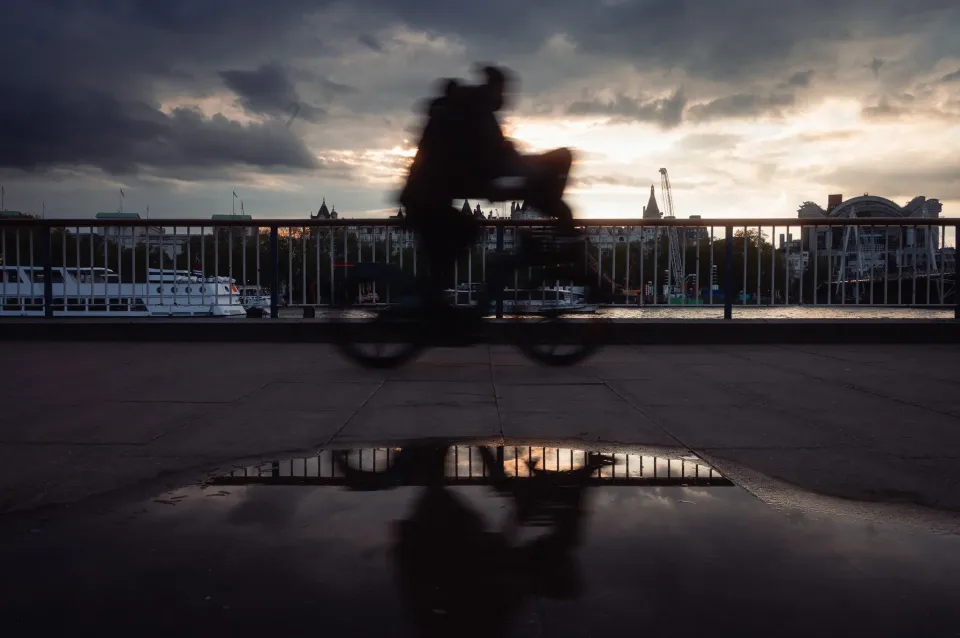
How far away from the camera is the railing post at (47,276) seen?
10.4 metres

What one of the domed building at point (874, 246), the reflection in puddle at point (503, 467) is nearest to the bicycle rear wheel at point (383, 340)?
the reflection in puddle at point (503, 467)

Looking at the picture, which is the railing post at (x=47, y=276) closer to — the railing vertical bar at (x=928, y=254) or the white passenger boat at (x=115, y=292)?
the white passenger boat at (x=115, y=292)

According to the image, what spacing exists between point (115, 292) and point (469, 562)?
9653 mm

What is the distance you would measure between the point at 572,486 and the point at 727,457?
3.08 feet

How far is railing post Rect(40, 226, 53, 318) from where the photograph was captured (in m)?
10.4

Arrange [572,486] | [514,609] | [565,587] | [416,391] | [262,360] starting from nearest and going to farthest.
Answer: [514,609] → [565,587] → [572,486] → [416,391] → [262,360]

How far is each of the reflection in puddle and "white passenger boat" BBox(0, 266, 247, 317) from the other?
24.0 feet

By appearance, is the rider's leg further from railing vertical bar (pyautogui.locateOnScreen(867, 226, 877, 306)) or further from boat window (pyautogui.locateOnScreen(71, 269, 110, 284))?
boat window (pyautogui.locateOnScreen(71, 269, 110, 284))

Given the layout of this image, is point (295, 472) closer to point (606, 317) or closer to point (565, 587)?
point (565, 587)

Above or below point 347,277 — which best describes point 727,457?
below

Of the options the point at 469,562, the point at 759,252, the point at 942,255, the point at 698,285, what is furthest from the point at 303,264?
the point at 469,562

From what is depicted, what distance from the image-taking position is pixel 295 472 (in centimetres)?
343

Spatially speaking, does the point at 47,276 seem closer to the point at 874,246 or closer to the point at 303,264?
the point at 303,264

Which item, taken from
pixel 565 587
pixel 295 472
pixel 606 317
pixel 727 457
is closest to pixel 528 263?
pixel 606 317
